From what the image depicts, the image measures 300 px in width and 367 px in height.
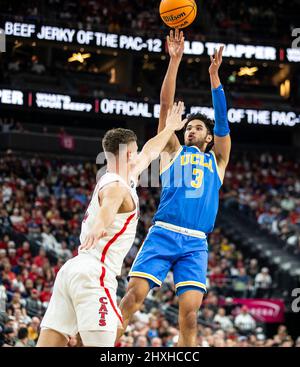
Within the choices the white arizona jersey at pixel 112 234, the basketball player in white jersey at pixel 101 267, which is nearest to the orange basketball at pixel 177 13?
the basketball player in white jersey at pixel 101 267

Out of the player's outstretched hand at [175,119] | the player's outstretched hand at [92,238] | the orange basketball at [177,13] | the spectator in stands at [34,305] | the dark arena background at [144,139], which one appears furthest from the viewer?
the dark arena background at [144,139]

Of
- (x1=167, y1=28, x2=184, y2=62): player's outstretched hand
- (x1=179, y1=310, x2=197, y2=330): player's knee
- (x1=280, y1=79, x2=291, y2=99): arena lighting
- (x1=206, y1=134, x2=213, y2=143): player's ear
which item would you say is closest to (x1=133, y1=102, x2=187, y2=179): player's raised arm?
(x1=167, y1=28, x2=184, y2=62): player's outstretched hand

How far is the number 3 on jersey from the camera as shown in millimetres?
8375

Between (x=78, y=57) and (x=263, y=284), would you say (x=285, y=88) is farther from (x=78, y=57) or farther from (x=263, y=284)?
(x=263, y=284)

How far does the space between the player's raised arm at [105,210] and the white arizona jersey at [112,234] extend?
0.10m

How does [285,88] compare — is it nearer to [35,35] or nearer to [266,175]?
[266,175]

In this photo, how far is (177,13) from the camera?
9.30m

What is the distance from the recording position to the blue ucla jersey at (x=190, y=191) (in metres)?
8.30

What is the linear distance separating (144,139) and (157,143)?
24912 mm

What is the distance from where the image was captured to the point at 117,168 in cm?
669

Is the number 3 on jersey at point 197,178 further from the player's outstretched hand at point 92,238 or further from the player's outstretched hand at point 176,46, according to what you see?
the player's outstretched hand at point 92,238

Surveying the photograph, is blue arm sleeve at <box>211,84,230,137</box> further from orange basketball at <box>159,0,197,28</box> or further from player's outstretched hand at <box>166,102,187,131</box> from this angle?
orange basketball at <box>159,0,197,28</box>

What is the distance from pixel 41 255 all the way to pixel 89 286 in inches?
492
